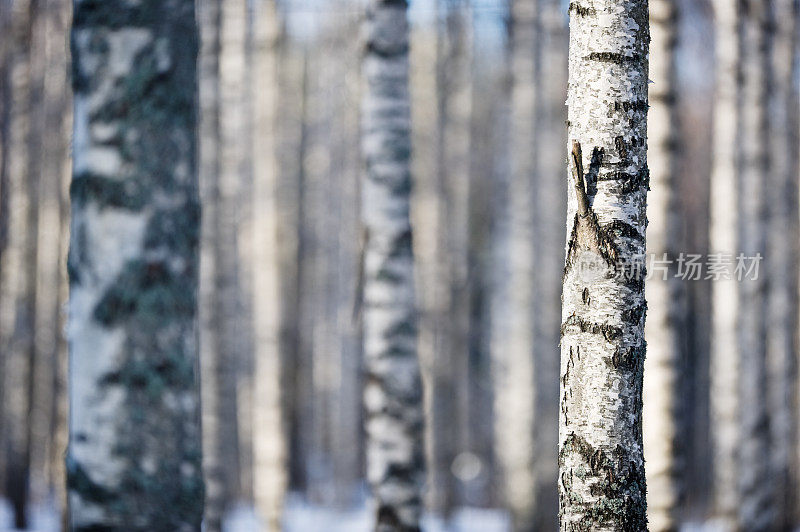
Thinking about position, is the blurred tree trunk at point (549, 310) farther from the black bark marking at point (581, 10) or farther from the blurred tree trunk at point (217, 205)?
the black bark marking at point (581, 10)

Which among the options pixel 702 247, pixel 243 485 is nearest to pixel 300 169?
pixel 243 485

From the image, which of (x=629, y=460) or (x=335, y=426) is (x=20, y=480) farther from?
(x=629, y=460)

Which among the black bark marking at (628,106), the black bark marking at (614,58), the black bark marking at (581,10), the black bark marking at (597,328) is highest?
the black bark marking at (581,10)

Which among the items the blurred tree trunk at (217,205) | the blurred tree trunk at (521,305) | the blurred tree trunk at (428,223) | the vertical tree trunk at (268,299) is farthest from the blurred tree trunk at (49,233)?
the blurred tree trunk at (521,305)

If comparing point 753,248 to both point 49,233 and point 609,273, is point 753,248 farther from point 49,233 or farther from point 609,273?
point 49,233

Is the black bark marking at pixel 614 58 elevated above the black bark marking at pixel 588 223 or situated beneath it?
elevated above

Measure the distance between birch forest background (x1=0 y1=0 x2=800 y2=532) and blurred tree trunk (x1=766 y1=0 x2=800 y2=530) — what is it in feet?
0.18

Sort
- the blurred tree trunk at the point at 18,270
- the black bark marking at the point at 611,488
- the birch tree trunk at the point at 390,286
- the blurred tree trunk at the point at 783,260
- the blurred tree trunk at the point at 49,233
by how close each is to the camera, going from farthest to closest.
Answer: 1. the blurred tree trunk at the point at 49,233
2. the blurred tree trunk at the point at 18,270
3. the blurred tree trunk at the point at 783,260
4. the birch tree trunk at the point at 390,286
5. the black bark marking at the point at 611,488

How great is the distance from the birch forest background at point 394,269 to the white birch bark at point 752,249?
0.04m

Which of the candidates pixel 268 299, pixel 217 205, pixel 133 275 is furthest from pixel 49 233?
pixel 133 275

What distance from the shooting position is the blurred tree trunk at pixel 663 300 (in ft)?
16.0

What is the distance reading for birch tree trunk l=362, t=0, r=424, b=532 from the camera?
4.48m

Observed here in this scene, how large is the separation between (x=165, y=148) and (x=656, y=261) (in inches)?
130

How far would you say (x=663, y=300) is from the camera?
4891 millimetres
